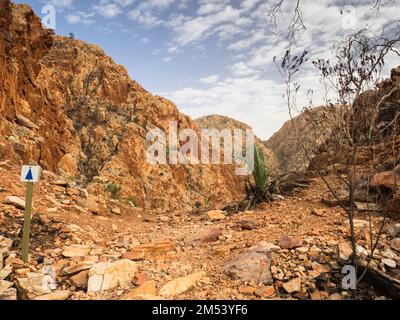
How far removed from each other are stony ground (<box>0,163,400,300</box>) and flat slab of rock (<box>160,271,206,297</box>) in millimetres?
11

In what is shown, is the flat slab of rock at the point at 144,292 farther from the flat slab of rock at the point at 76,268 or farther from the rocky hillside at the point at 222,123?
the rocky hillside at the point at 222,123

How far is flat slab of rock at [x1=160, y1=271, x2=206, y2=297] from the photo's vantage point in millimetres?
3426

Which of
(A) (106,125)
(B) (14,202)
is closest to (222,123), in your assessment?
(A) (106,125)

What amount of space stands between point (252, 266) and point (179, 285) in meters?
0.94

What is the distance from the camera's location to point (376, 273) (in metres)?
3.47

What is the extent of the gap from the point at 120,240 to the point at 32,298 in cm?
209

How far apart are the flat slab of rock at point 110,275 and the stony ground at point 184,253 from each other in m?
0.01

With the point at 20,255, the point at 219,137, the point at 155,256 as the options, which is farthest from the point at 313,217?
the point at 219,137

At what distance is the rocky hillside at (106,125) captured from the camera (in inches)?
596

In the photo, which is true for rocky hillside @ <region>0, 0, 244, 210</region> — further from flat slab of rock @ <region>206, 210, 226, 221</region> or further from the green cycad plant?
the green cycad plant

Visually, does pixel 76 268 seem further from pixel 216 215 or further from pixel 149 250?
pixel 216 215

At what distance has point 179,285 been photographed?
139 inches

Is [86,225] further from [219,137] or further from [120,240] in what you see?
[219,137]

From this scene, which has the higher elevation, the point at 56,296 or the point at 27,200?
the point at 27,200
